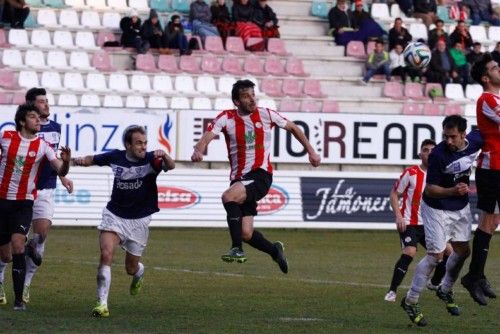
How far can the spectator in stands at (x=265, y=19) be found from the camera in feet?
105

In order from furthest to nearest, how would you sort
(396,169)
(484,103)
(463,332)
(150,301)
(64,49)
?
(64,49)
(396,169)
(150,301)
(484,103)
(463,332)

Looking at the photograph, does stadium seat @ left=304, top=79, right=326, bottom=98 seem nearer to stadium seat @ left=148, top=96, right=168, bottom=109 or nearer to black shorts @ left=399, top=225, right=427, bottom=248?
stadium seat @ left=148, top=96, right=168, bottom=109

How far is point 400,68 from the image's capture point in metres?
32.4

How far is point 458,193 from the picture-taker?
11.5 m

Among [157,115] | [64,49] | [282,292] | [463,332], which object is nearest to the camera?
[463,332]

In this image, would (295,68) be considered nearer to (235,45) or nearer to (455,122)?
(235,45)

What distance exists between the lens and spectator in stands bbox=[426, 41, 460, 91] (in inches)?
1286

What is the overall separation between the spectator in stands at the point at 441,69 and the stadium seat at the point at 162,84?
670 centimetres

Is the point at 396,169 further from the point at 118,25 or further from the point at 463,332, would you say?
the point at 463,332

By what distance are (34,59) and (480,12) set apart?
12912 millimetres

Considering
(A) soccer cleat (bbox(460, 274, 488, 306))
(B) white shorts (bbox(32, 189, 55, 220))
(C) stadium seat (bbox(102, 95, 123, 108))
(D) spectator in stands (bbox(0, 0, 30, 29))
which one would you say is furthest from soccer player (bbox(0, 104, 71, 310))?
(D) spectator in stands (bbox(0, 0, 30, 29))

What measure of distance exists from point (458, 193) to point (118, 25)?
20.7 m

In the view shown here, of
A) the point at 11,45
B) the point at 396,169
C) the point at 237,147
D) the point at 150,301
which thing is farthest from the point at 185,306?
the point at 11,45

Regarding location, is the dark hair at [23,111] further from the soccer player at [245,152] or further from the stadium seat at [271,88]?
the stadium seat at [271,88]
